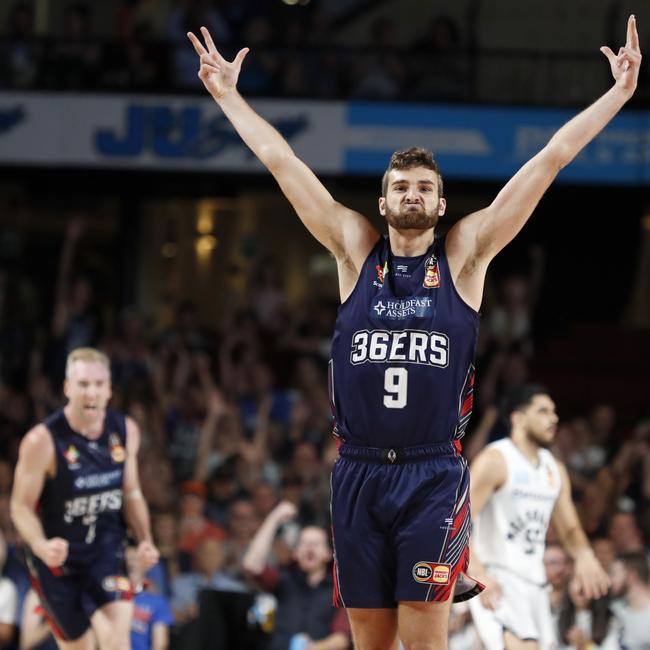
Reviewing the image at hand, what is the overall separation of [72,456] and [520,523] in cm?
265

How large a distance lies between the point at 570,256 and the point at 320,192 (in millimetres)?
16305

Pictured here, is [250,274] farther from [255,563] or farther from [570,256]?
[255,563]

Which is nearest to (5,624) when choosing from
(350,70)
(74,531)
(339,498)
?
(74,531)

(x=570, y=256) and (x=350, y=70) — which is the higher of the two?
(x=350, y=70)

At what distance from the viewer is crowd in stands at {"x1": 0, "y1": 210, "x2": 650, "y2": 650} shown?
1022cm

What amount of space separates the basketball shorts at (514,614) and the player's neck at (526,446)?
2.28 ft

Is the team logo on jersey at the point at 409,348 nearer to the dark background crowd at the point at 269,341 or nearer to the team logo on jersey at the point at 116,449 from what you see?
the team logo on jersey at the point at 116,449

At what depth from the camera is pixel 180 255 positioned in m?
21.9

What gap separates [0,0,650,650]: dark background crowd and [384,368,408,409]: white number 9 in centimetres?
396

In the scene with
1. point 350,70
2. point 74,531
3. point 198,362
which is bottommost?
point 74,531

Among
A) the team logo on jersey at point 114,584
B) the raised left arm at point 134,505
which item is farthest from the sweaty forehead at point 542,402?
the team logo on jersey at point 114,584

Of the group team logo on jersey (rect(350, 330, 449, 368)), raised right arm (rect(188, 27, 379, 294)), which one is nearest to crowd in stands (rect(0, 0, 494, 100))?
raised right arm (rect(188, 27, 379, 294))

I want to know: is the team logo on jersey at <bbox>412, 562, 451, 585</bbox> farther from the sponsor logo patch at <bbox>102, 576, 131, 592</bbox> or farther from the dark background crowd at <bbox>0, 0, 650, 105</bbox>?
the dark background crowd at <bbox>0, 0, 650, 105</bbox>

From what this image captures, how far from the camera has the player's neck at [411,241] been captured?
5.88m
